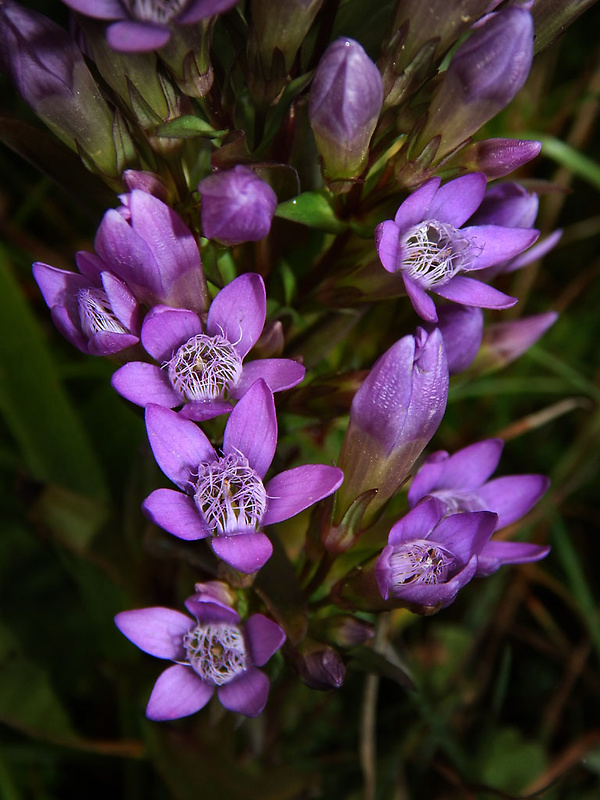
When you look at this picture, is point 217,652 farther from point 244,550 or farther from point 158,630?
point 244,550

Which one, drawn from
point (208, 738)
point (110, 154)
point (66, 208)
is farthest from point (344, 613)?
point (66, 208)

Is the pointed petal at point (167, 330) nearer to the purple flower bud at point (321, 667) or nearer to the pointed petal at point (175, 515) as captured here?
the pointed petal at point (175, 515)

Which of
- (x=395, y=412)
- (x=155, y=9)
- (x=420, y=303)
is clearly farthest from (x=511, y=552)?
(x=155, y=9)

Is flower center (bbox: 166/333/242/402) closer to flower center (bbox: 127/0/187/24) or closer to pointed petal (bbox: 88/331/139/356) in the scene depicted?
pointed petal (bbox: 88/331/139/356)

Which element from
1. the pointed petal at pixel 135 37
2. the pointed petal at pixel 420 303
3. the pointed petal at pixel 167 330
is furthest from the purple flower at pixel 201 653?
the pointed petal at pixel 135 37

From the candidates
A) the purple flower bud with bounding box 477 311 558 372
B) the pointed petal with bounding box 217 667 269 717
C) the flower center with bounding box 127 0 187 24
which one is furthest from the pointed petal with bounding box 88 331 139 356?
the purple flower bud with bounding box 477 311 558 372
